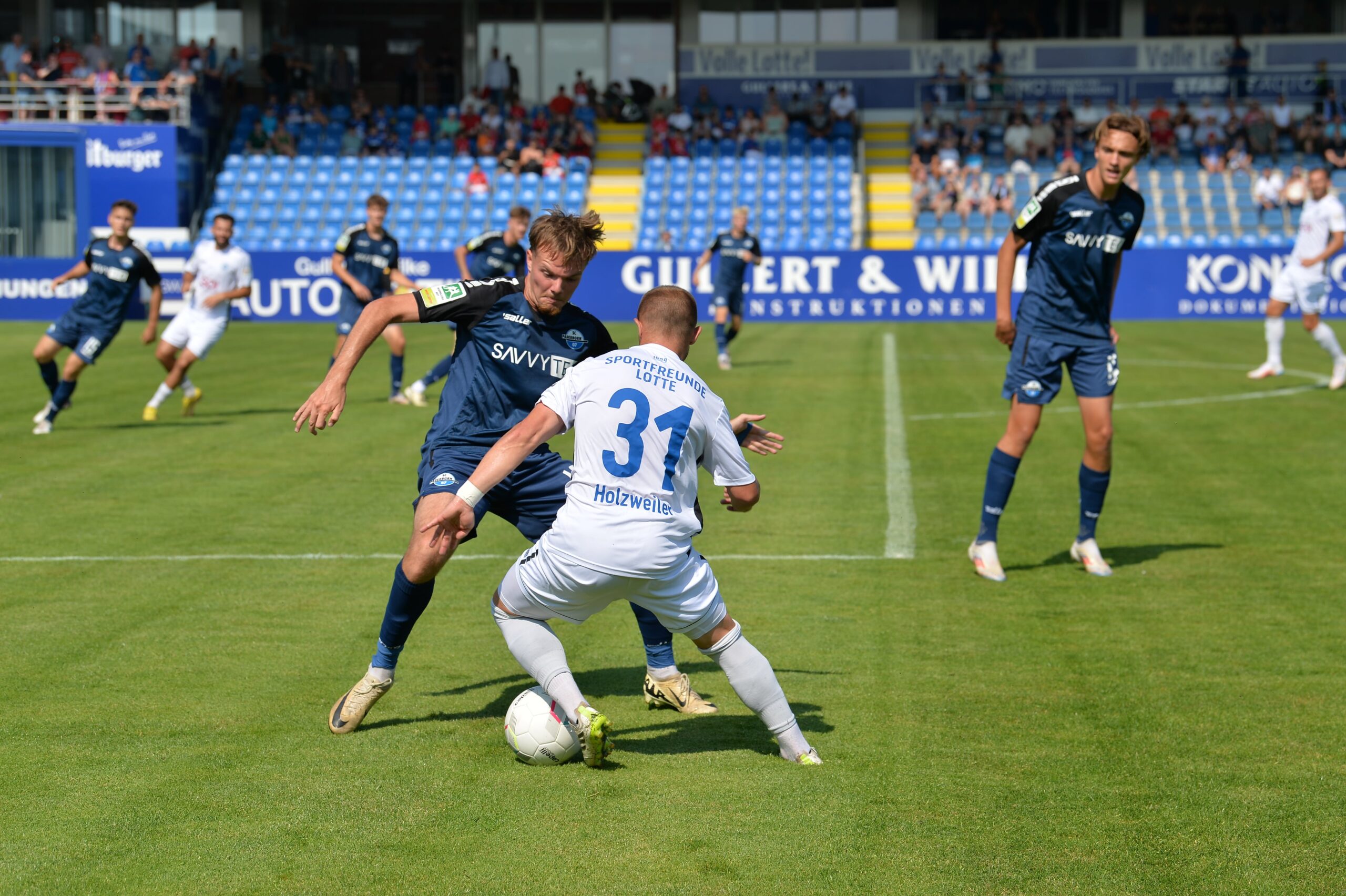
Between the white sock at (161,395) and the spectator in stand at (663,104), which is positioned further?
the spectator in stand at (663,104)

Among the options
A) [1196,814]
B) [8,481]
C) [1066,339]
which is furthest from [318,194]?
[1196,814]

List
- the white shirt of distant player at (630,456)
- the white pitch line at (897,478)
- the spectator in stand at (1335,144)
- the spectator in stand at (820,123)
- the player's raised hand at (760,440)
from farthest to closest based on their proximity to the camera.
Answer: the spectator in stand at (820,123) → the spectator in stand at (1335,144) → the white pitch line at (897,478) → the player's raised hand at (760,440) → the white shirt of distant player at (630,456)

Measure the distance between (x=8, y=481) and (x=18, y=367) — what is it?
A: 32.5 ft

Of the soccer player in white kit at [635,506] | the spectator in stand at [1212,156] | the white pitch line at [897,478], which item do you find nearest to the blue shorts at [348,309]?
the white pitch line at [897,478]

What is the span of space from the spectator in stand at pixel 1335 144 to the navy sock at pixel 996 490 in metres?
33.4

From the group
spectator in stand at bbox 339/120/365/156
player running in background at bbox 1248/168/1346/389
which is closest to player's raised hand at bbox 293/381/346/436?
player running in background at bbox 1248/168/1346/389

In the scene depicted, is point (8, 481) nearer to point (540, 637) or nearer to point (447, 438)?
point (447, 438)

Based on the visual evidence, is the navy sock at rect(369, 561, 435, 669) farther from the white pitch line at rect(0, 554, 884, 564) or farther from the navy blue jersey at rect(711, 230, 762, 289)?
the navy blue jersey at rect(711, 230, 762, 289)

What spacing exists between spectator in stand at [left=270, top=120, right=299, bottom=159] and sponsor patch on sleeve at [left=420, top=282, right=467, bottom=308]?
35.6 m

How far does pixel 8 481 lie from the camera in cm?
1085

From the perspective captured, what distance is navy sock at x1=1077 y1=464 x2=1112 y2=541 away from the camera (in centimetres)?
791

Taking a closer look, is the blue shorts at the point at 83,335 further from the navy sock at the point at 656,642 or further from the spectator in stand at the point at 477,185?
the spectator in stand at the point at 477,185

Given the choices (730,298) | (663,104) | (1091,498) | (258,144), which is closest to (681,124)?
(663,104)

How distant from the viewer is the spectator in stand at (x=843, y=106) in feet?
135
